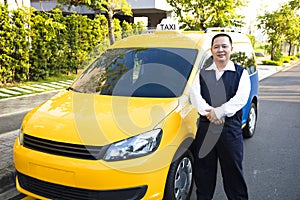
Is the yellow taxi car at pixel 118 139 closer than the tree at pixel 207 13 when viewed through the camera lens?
Yes

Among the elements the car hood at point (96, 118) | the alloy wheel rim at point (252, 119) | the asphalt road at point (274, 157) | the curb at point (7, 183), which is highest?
the car hood at point (96, 118)

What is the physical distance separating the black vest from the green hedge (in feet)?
24.6

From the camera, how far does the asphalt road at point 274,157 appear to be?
148 inches

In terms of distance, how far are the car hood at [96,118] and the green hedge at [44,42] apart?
6800 mm

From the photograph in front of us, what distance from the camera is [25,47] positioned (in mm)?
10812

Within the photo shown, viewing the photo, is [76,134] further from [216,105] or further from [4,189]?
[4,189]

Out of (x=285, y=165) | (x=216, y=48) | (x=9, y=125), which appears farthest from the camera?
(x=9, y=125)

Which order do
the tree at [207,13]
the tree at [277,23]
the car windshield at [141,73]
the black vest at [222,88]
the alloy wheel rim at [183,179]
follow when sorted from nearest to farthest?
the black vest at [222,88] < the alloy wheel rim at [183,179] < the car windshield at [141,73] < the tree at [207,13] < the tree at [277,23]

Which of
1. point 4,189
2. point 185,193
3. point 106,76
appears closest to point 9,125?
point 4,189

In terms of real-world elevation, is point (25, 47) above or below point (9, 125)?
above

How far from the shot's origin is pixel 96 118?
9.86 feet

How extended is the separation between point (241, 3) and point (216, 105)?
1149 cm

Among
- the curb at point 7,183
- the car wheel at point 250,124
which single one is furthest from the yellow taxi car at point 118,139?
the car wheel at point 250,124

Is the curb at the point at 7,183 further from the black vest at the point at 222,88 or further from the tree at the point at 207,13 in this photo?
the tree at the point at 207,13
